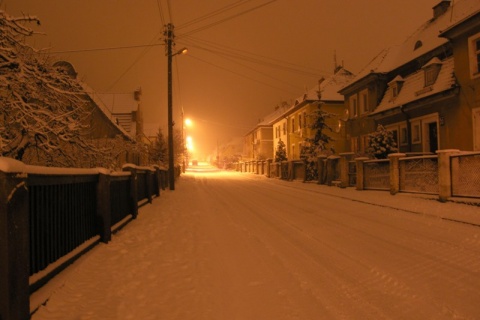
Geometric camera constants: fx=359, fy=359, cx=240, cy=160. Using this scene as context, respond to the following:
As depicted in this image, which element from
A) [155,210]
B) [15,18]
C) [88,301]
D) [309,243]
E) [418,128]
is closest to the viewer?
[88,301]

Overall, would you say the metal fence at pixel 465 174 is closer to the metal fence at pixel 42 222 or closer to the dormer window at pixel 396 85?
the metal fence at pixel 42 222

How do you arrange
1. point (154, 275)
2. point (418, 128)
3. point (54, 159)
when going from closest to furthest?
1. point (154, 275)
2. point (54, 159)
3. point (418, 128)

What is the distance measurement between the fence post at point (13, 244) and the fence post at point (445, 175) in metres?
12.4

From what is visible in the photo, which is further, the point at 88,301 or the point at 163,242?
the point at 163,242

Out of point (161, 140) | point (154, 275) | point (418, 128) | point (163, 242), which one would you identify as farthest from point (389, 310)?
point (161, 140)

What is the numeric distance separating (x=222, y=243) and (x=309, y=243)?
5.42ft

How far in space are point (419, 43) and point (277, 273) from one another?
79.8 ft

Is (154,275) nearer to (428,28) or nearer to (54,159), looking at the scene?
(54,159)

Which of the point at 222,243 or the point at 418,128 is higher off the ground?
the point at 418,128

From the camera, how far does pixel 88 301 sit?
4031 millimetres

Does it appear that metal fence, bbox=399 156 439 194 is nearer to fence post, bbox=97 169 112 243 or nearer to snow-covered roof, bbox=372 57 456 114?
snow-covered roof, bbox=372 57 456 114

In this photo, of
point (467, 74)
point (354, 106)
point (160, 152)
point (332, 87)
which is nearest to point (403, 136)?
point (467, 74)

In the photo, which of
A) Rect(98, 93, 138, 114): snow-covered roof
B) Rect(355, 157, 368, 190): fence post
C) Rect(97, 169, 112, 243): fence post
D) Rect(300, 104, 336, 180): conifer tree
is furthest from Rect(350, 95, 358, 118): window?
Rect(97, 169, 112, 243): fence post

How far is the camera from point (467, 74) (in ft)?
58.4
